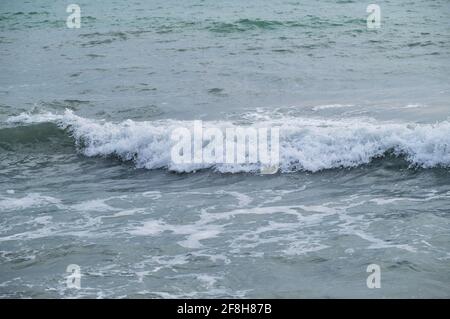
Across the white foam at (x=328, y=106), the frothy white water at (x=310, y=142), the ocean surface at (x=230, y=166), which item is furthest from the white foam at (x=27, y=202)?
the white foam at (x=328, y=106)

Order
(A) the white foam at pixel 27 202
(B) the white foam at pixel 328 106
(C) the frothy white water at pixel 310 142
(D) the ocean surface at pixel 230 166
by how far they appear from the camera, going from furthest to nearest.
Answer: (B) the white foam at pixel 328 106 → (C) the frothy white water at pixel 310 142 → (A) the white foam at pixel 27 202 → (D) the ocean surface at pixel 230 166

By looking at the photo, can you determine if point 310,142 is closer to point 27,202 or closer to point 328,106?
point 328,106

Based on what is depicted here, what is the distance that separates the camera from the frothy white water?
1095 centimetres

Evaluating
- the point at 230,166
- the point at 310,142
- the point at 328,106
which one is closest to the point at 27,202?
the point at 230,166

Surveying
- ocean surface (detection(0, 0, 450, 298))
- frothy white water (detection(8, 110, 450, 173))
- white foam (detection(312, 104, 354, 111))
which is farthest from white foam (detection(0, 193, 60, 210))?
white foam (detection(312, 104, 354, 111))

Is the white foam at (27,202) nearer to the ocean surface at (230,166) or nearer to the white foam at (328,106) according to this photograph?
the ocean surface at (230,166)

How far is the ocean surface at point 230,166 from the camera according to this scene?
708 cm

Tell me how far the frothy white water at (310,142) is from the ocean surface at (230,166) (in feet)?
0.11

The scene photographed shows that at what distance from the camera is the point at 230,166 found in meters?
11.0

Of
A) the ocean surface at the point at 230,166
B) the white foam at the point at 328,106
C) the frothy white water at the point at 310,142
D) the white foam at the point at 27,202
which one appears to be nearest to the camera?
the ocean surface at the point at 230,166

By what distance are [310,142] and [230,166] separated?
1488 millimetres

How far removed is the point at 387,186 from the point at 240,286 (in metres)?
3.91

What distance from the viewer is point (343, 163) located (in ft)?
36.0
